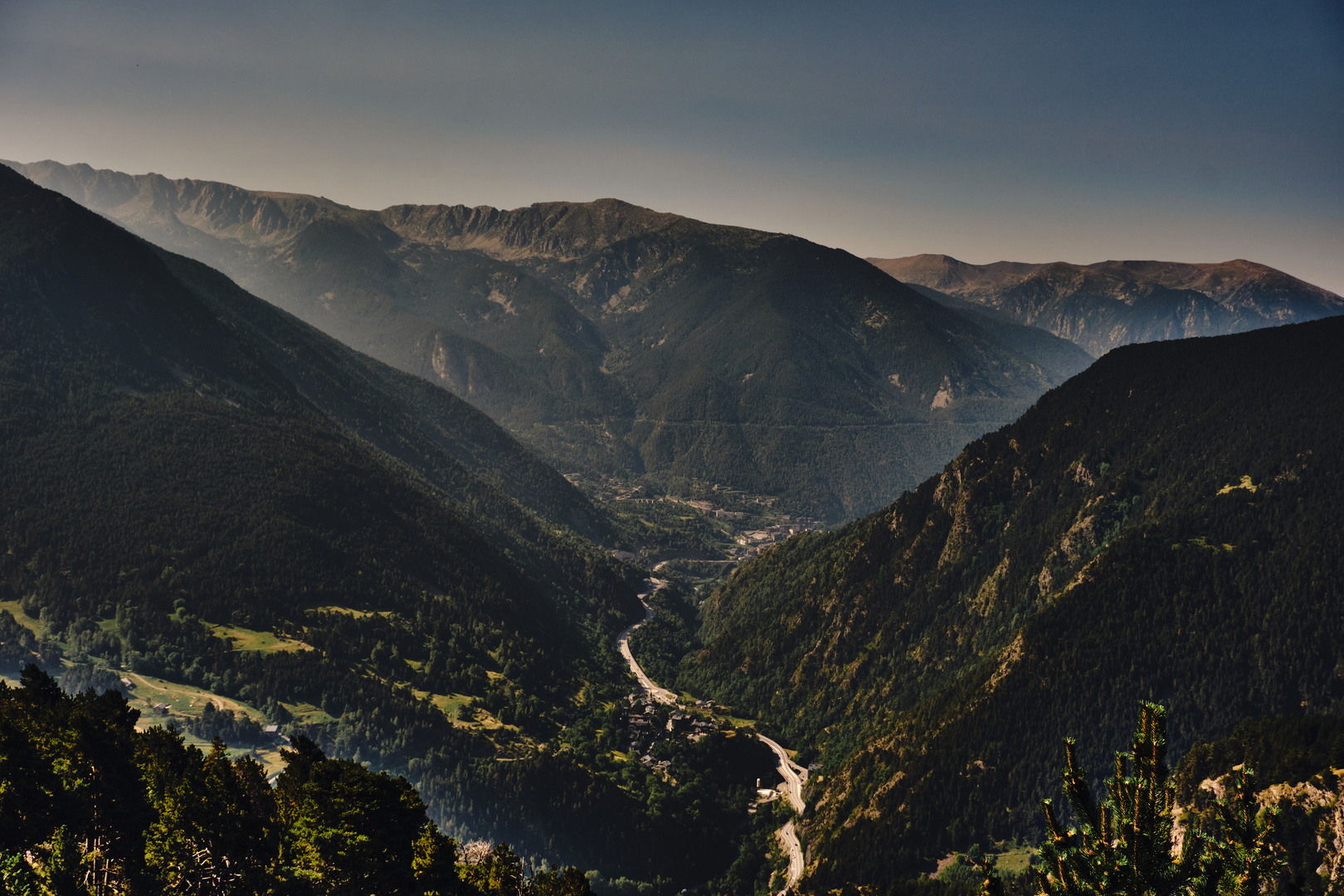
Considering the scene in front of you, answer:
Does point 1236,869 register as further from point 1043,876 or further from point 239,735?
point 239,735

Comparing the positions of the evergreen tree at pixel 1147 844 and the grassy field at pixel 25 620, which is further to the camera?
the grassy field at pixel 25 620

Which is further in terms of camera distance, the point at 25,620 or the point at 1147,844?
the point at 25,620

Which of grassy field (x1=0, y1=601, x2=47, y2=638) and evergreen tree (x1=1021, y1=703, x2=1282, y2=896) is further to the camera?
grassy field (x1=0, y1=601, x2=47, y2=638)

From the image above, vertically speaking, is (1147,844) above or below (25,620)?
above

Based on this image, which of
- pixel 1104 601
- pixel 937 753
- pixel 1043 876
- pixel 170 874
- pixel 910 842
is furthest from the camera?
pixel 1104 601

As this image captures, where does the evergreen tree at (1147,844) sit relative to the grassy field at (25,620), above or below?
above

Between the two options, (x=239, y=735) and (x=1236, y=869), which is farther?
(x=239, y=735)

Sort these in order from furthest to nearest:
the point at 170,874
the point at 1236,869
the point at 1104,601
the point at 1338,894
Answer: the point at 1104,601 → the point at 1338,894 → the point at 170,874 → the point at 1236,869

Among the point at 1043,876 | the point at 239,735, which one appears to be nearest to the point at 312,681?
the point at 239,735

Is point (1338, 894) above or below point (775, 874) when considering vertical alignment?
above

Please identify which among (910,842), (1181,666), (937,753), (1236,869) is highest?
(1236,869)

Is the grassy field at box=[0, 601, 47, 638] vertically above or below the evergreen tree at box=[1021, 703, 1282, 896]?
below
